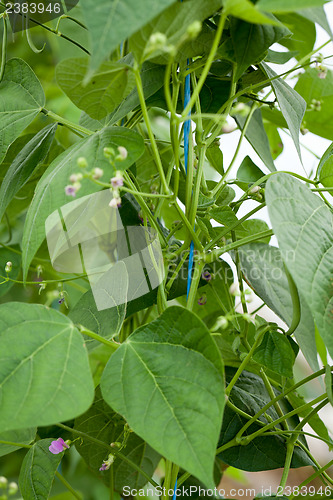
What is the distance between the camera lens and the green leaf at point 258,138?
0.57 metres

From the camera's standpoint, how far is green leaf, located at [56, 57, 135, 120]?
39 cm

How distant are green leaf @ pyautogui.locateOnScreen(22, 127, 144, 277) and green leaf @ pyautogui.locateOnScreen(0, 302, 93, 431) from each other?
4 centimetres

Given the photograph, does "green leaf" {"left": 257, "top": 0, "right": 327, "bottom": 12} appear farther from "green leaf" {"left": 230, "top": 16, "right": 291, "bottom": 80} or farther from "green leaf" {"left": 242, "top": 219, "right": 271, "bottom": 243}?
"green leaf" {"left": 242, "top": 219, "right": 271, "bottom": 243}

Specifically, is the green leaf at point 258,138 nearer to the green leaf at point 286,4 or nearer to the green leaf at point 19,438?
the green leaf at point 286,4

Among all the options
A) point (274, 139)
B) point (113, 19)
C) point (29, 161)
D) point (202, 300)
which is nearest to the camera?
point (113, 19)

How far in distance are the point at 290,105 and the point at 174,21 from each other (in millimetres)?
180

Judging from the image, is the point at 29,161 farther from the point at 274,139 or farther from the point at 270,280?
the point at 274,139

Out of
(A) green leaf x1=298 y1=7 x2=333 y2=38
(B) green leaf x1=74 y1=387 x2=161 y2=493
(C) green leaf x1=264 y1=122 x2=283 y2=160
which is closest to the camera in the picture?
(A) green leaf x1=298 y1=7 x2=333 y2=38

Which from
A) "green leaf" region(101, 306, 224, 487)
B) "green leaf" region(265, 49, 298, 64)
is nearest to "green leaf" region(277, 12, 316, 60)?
"green leaf" region(265, 49, 298, 64)

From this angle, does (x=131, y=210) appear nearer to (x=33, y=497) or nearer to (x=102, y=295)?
(x=102, y=295)

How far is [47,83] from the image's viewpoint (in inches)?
43.2

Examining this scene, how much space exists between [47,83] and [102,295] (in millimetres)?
769

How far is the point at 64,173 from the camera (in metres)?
0.41

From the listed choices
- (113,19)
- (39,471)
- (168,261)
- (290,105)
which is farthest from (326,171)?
(39,471)
